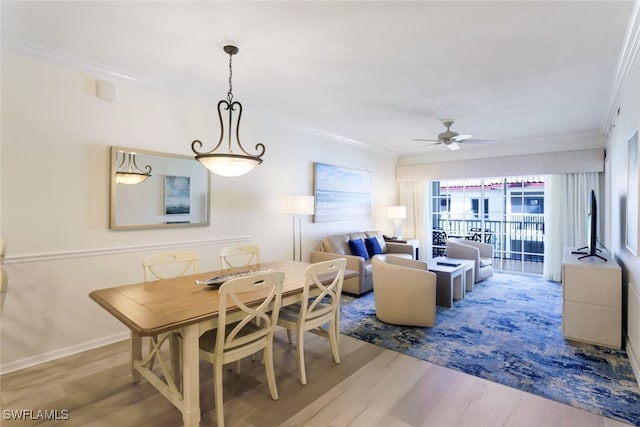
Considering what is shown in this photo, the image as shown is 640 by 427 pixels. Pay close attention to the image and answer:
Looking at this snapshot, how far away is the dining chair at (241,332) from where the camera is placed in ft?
6.18

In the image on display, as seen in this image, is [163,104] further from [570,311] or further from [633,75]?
[570,311]

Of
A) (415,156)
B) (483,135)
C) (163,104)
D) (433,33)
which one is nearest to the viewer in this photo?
(433,33)

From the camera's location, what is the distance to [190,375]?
1.84m

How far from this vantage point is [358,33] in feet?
7.61

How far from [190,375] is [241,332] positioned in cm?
45

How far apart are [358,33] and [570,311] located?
10.8 ft

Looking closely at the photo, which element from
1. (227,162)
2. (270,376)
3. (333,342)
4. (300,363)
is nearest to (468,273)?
(333,342)

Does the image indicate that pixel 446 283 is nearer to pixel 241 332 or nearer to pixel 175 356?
pixel 241 332

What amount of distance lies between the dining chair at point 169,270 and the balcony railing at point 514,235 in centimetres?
596

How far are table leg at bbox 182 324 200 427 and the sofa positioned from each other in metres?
2.67

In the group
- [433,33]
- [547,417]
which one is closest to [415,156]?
[433,33]

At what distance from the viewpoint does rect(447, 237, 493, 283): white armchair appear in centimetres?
538

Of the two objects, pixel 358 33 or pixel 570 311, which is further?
pixel 570 311

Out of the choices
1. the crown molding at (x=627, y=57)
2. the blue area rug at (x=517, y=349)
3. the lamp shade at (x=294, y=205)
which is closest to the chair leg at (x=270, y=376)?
the blue area rug at (x=517, y=349)
